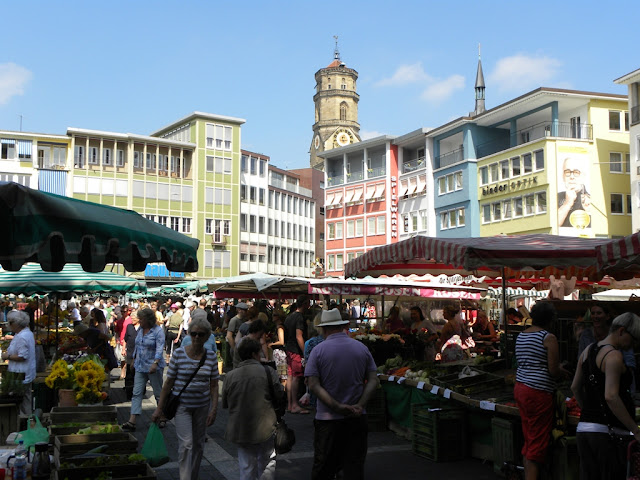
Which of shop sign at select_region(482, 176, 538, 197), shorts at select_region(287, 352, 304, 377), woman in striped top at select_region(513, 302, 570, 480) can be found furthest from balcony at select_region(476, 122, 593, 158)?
woman in striped top at select_region(513, 302, 570, 480)

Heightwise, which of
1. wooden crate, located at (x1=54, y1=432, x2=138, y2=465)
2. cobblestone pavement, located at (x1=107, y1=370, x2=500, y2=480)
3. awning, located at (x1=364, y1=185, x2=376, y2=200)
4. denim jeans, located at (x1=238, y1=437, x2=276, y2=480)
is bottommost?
cobblestone pavement, located at (x1=107, y1=370, x2=500, y2=480)

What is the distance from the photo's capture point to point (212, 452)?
9219mm

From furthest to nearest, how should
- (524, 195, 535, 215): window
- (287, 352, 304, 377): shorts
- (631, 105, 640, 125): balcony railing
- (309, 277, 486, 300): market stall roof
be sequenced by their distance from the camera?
(524, 195, 535, 215): window → (631, 105, 640, 125): balcony railing → (309, 277, 486, 300): market stall roof → (287, 352, 304, 377): shorts

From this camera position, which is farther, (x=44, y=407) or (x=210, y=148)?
(x=210, y=148)

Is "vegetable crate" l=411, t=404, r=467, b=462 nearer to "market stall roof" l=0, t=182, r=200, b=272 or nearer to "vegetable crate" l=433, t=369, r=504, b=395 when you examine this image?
"vegetable crate" l=433, t=369, r=504, b=395

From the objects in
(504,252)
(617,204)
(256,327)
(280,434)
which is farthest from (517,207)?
(280,434)

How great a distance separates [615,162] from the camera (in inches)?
1816

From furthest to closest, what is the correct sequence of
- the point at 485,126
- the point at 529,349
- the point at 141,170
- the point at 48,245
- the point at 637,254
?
the point at 141,170 < the point at 485,126 < the point at 637,254 < the point at 529,349 < the point at 48,245

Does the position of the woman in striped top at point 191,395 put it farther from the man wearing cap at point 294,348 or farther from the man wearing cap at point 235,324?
the man wearing cap at point 235,324

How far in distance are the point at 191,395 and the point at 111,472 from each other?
159 centimetres

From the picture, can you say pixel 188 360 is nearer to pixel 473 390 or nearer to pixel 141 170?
pixel 473 390

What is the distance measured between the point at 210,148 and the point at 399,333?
59.9 meters

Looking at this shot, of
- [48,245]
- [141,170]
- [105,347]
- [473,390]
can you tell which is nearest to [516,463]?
[473,390]

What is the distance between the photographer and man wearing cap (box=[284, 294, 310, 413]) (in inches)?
481
